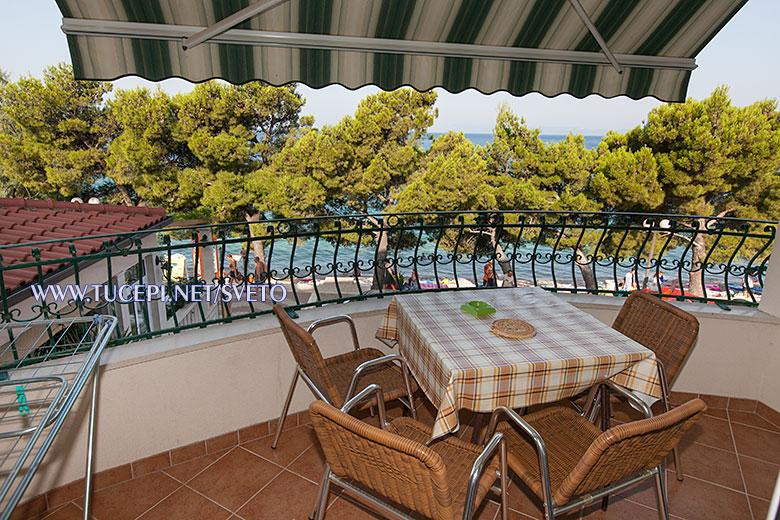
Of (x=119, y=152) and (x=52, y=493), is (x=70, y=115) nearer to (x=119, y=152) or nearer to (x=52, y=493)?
(x=119, y=152)

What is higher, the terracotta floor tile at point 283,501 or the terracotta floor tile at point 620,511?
the terracotta floor tile at point 620,511

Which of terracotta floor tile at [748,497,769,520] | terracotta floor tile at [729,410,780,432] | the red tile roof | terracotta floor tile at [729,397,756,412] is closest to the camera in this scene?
terracotta floor tile at [748,497,769,520]

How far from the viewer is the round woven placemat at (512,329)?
2.01m

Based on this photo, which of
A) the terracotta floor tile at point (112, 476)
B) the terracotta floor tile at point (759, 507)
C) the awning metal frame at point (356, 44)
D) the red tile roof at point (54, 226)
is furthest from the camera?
the red tile roof at point (54, 226)

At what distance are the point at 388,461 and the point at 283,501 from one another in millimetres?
1144

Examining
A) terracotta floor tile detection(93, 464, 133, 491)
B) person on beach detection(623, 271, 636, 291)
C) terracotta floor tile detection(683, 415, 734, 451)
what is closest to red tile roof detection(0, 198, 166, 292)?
terracotta floor tile detection(93, 464, 133, 491)

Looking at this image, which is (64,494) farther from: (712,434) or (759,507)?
(712,434)

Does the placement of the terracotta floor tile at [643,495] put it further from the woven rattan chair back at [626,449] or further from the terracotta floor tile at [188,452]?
the terracotta floor tile at [188,452]

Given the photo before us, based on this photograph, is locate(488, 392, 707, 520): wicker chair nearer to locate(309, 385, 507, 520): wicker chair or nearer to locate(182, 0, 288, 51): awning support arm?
locate(309, 385, 507, 520): wicker chair

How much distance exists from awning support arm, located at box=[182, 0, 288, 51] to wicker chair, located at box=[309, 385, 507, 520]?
1669 millimetres

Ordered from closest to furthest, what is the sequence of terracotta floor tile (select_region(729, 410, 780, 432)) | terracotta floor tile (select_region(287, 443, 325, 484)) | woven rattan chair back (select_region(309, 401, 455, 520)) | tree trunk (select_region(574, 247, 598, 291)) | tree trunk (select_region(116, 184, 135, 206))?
woven rattan chair back (select_region(309, 401, 455, 520)) → terracotta floor tile (select_region(287, 443, 325, 484)) → terracotta floor tile (select_region(729, 410, 780, 432)) → tree trunk (select_region(574, 247, 598, 291)) → tree trunk (select_region(116, 184, 135, 206))

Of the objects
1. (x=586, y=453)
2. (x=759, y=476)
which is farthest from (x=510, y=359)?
(x=759, y=476)

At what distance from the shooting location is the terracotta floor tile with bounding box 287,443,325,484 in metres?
2.34

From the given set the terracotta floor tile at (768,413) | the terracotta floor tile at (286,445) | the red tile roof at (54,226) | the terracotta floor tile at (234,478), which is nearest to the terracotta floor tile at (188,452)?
the terracotta floor tile at (234,478)
